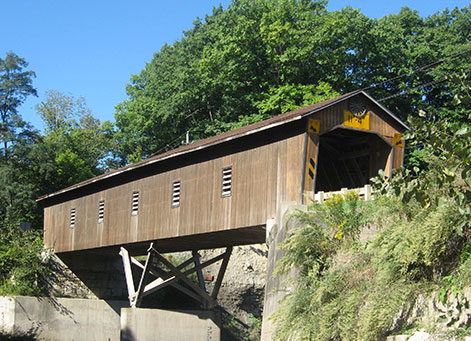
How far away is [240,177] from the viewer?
18875mm

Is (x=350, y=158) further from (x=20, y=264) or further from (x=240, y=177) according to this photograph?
(x=20, y=264)

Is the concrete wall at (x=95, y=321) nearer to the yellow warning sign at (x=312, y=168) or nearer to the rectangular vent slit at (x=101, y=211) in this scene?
the rectangular vent slit at (x=101, y=211)

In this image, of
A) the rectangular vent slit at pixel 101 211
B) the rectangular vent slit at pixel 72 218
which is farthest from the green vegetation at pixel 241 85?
the rectangular vent slit at pixel 101 211

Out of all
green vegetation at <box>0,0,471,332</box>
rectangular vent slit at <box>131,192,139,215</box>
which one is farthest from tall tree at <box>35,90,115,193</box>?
rectangular vent slit at <box>131,192,139,215</box>

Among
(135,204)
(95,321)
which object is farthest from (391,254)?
(95,321)

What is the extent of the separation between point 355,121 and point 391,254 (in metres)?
7.46

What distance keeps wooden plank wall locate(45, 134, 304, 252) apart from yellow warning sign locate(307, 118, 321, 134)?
0.28m

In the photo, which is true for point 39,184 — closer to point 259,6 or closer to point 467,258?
point 259,6

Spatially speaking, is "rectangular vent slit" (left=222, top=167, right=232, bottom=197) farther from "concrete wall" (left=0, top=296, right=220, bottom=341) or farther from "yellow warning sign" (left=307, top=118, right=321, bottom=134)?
"concrete wall" (left=0, top=296, right=220, bottom=341)

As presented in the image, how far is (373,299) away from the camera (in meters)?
10.4

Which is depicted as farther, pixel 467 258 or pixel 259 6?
pixel 259 6

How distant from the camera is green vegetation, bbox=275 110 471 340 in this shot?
938 centimetres

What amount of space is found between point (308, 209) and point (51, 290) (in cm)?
1803

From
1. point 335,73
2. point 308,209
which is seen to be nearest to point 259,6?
point 335,73
